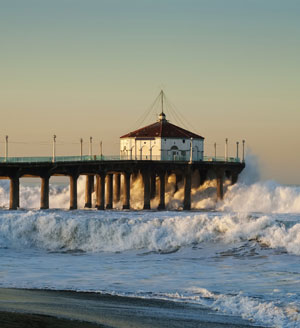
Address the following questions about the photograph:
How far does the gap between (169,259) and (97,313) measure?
583 inches

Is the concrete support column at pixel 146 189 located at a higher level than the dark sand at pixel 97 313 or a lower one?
higher

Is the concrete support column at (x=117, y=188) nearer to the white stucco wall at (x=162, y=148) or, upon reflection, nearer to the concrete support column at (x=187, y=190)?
the white stucco wall at (x=162, y=148)

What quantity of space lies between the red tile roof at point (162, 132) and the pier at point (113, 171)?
2.84 m

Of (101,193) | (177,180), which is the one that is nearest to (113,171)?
(101,193)

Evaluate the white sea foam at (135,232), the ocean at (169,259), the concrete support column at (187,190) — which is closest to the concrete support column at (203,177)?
the concrete support column at (187,190)

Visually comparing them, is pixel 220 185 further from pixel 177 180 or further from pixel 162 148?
pixel 162 148

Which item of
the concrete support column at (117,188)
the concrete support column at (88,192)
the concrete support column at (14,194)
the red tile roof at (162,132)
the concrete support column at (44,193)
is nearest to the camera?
the concrete support column at (14,194)

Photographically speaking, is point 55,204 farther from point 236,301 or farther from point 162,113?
point 236,301

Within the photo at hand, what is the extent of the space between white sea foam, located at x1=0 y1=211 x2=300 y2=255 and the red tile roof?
30.8 meters

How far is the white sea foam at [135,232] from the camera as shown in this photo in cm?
4188

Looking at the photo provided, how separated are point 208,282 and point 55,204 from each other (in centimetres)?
5957

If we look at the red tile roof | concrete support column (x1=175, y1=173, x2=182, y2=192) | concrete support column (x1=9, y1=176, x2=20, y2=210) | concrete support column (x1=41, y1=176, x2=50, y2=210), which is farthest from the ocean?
concrete support column (x1=175, y1=173, x2=182, y2=192)

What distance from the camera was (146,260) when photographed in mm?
36719

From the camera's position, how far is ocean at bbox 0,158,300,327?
82.7 ft
